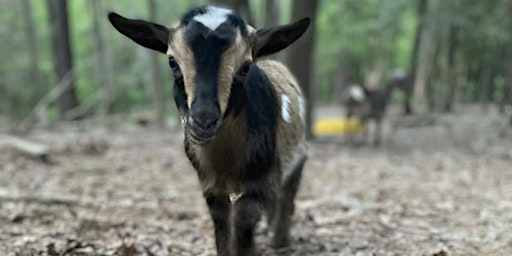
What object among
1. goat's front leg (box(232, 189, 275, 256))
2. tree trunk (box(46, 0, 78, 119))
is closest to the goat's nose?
goat's front leg (box(232, 189, 275, 256))

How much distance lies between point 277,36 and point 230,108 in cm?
62

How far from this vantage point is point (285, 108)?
175 inches

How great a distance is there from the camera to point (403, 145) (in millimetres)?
14453

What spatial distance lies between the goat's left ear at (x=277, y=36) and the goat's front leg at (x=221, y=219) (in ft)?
3.74

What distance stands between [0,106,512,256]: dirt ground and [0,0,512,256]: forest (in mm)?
24

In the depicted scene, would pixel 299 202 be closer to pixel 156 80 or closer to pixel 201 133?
pixel 201 133

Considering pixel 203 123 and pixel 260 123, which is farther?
pixel 260 123

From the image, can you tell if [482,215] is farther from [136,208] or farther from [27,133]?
[27,133]

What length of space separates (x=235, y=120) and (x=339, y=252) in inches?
84.6

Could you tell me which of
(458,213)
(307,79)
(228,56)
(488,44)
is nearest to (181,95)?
(228,56)

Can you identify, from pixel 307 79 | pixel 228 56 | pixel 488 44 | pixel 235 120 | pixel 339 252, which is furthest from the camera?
pixel 488 44

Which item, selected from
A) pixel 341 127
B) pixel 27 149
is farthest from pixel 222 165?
pixel 341 127

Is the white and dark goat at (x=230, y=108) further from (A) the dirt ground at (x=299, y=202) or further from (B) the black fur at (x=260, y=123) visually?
(A) the dirt ground at (x=299, y=202)

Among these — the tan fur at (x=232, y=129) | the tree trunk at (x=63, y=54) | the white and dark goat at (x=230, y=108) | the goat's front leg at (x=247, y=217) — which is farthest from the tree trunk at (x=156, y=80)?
the goat's front leg at (x=247, y=217)
